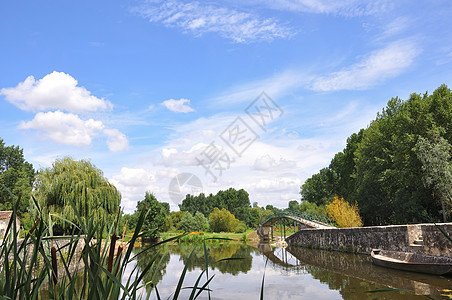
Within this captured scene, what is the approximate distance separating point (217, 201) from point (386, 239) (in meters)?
72.6

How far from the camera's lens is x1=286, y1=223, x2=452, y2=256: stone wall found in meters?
12.8

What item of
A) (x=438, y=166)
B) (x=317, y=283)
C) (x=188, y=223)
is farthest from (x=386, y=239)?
(x=188, y=223)

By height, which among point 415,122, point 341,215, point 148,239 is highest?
point 415,122

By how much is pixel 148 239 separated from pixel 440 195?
26079 millimetres

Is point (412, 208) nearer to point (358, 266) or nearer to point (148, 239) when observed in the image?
point (358, 266)

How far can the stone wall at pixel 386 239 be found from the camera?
1280 cm

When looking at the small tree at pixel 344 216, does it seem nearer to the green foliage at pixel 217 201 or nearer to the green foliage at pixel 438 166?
the green foliage at pixel 438 166

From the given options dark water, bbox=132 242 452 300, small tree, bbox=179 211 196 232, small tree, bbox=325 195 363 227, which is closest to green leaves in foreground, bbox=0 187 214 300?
dark water, bbox=132 242 452 300

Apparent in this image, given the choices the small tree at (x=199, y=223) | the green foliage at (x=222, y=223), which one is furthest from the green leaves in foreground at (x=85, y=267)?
the green foliage at (x=222, y=223)

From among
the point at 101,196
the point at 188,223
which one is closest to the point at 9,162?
the point at 188,223

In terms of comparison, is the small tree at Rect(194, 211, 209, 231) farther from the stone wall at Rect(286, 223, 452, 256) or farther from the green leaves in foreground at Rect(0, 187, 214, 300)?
the green leaves in foreground at Rect(0, 187, 214, 300)

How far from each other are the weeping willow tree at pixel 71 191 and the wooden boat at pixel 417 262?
44.6 ft

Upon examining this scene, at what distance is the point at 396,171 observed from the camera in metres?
24.8

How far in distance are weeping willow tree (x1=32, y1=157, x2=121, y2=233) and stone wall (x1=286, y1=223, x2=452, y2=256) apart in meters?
13.4
